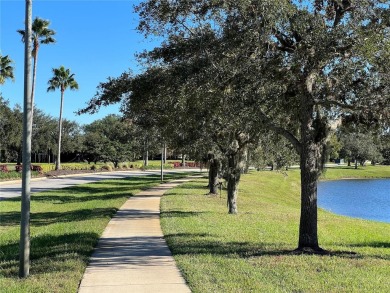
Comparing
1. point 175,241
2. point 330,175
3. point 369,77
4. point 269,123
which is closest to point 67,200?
point 175,241

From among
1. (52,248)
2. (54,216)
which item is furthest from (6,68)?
(52,248)

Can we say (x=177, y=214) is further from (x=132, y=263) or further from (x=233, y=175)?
(x=132, y=263)

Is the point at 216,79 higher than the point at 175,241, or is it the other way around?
the point at 216,79

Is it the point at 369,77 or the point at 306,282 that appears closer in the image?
the point at 306,282

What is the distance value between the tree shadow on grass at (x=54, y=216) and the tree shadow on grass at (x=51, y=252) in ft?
12.8

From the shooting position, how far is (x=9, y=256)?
9.16 m

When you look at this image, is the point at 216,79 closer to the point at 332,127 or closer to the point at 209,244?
the point at 332,127

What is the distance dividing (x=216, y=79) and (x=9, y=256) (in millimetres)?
5488

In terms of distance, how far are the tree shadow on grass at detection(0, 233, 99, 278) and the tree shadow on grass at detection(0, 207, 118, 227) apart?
3890mm

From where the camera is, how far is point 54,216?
17297 mm

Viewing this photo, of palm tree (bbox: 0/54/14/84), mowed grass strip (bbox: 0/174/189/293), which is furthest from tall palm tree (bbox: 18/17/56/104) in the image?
mowed grass strip (bbox: 0/174/189/293)

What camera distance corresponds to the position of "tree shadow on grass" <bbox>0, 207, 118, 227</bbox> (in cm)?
1538

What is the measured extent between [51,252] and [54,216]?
8.54 m

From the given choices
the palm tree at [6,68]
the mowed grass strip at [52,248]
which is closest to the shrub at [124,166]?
the palm tree at [6,68]
